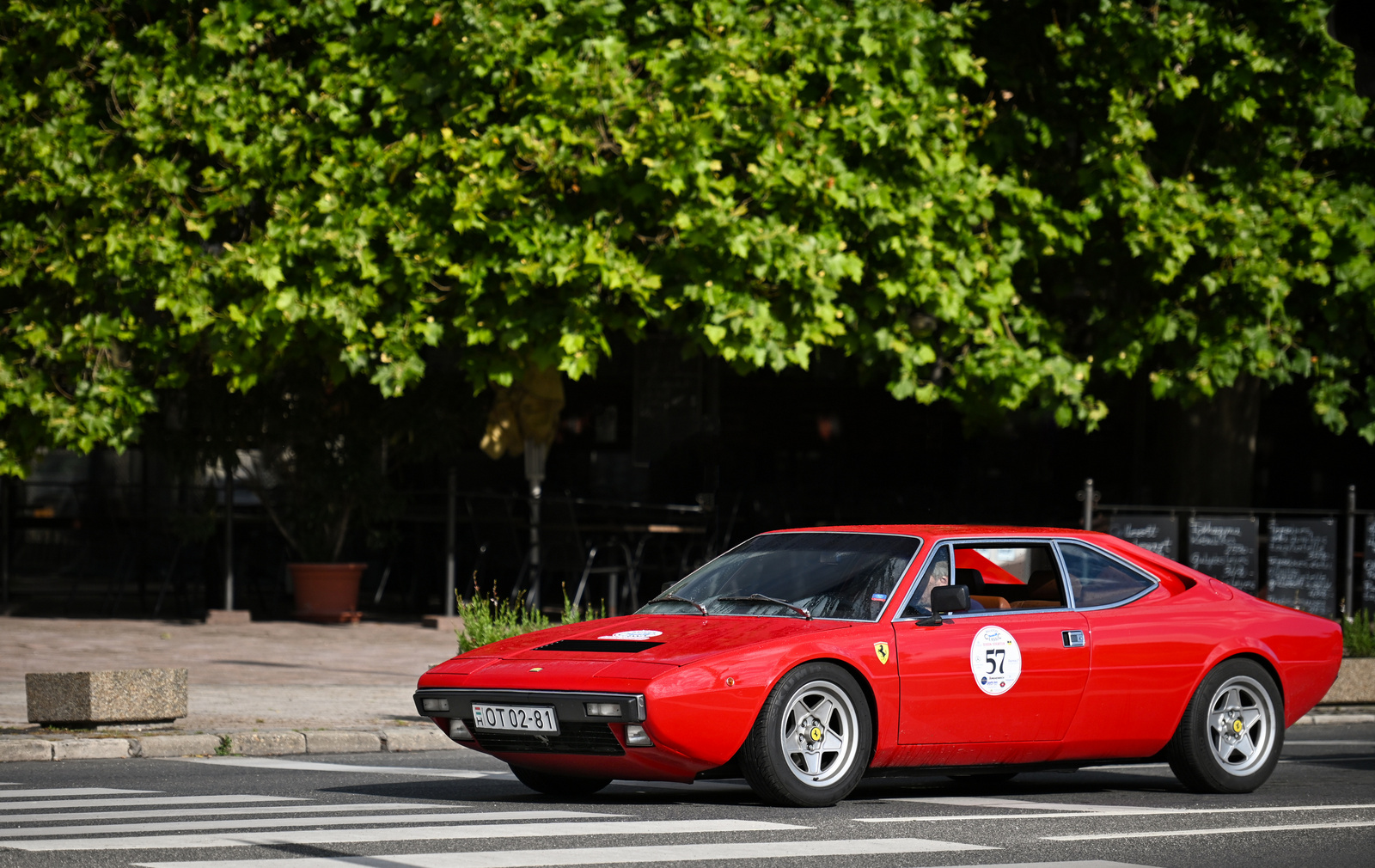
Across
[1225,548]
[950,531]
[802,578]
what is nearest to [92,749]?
[802,578]

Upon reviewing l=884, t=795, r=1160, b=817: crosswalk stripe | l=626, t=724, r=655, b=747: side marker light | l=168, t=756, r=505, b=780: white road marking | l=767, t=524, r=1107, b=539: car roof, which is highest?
l=767, t=524, r=1107, b=539: car roof

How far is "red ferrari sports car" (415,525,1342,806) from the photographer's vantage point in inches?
299

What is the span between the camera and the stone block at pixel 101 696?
10508mm

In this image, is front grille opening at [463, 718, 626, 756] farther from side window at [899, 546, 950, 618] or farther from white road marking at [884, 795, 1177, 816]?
white road marking at [884, 795, 1177, 816]

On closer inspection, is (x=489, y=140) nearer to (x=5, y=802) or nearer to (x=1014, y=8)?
(x=1014, y=8)

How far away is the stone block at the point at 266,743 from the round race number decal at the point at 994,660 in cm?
428

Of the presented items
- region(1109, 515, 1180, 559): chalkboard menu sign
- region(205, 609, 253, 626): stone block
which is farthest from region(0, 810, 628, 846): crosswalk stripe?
region(205, 609, 253, 626): stone block

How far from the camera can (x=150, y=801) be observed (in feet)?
26.4

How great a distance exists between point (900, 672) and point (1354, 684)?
7.22 m

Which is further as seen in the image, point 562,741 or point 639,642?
point 639,642

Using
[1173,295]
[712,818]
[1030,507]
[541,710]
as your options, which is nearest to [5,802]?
[541,710]

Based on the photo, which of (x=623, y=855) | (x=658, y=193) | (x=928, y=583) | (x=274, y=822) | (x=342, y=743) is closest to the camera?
(x=623, y=855)

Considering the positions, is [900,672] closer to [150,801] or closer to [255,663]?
[150,801]

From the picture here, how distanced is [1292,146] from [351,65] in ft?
29.8
